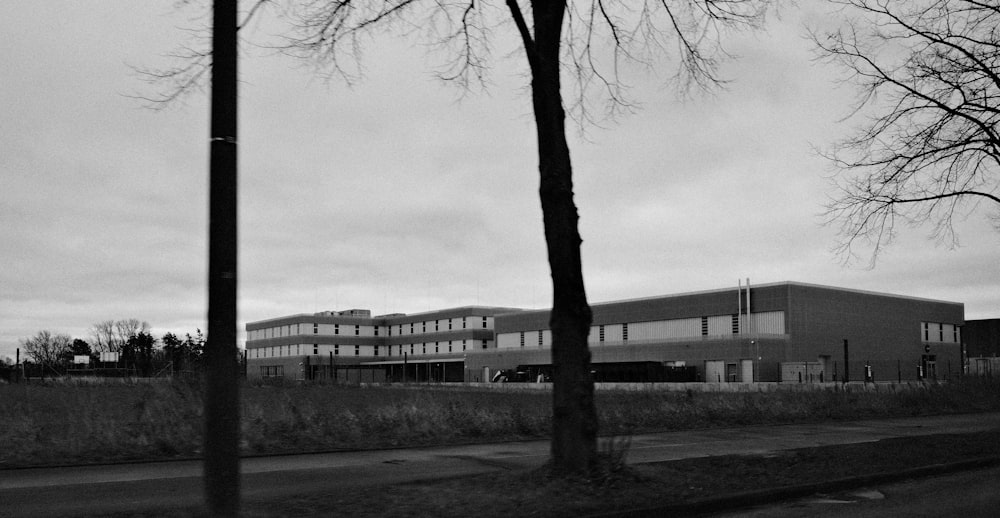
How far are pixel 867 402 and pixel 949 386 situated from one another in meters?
7.82

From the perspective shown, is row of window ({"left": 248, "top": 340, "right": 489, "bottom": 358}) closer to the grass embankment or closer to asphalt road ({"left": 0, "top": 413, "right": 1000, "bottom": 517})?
the grass embankment

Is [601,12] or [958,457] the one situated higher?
[601,12]

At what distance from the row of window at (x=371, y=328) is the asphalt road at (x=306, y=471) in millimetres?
92359

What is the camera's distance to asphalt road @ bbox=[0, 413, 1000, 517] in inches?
380

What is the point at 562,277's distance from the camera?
9812 mm

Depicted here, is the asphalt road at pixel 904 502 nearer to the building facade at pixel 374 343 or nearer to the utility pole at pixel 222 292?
the utility pole at pixel 222 292

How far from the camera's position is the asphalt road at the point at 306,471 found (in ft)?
31.7

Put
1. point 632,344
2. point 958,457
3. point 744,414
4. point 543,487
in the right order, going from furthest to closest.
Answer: point 632,344
point 744,414
point 958,457
point 543,487

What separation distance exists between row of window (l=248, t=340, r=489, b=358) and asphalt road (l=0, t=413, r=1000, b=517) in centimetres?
9182

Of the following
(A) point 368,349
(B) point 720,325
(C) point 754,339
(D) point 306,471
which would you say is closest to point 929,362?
(B) point 720,325

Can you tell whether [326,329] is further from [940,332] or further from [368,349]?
[940,332]

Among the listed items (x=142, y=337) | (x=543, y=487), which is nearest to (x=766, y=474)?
(x=543, y=487)

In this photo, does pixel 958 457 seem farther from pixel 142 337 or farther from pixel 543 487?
pixel 142 337

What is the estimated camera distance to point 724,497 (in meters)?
9.55
